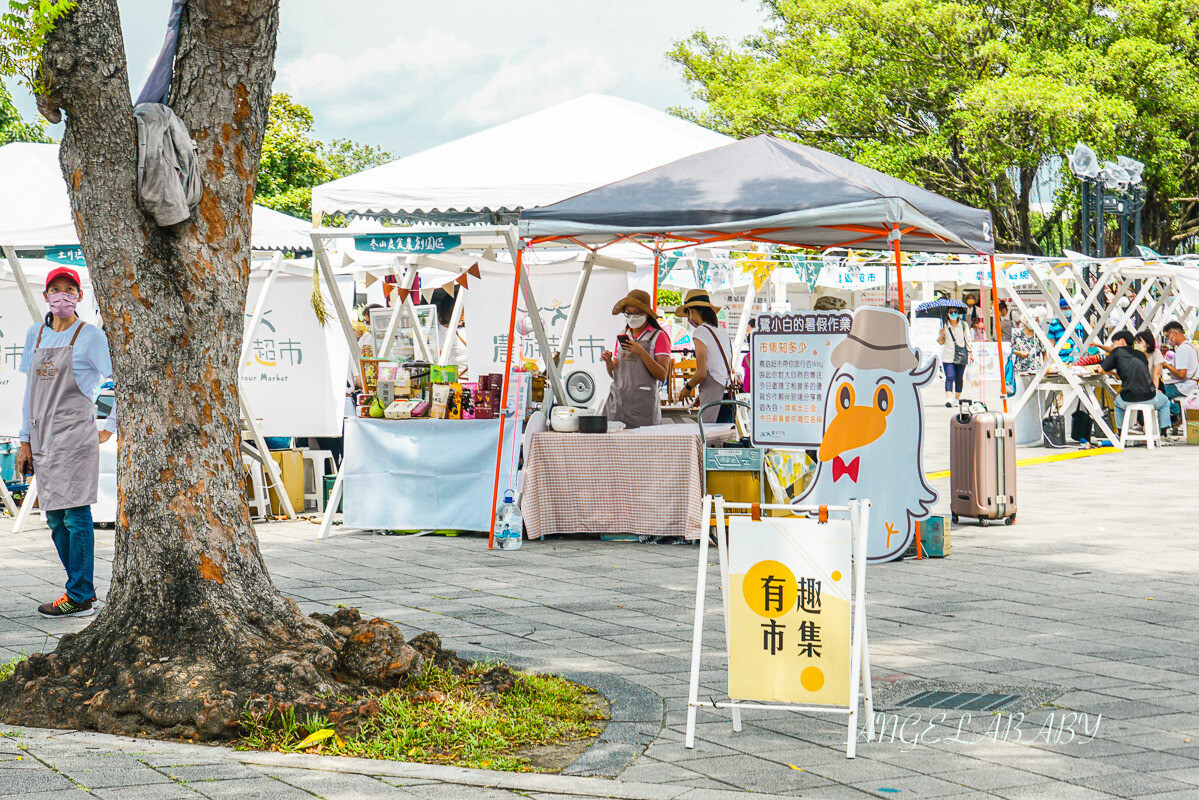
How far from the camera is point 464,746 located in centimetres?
440

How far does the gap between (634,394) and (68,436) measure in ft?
14.8

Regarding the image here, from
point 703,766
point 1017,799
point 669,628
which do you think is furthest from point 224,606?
point 1017,799

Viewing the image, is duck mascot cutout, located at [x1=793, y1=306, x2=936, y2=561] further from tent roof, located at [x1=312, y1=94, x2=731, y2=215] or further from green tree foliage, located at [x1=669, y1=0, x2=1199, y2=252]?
green tree foliage, located at [x1=669, y1=0, x2=1199, y2=252]

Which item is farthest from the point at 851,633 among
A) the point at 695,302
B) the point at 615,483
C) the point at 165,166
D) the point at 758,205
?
the point at 695,302

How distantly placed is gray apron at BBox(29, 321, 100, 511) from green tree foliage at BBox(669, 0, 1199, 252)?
22.2m

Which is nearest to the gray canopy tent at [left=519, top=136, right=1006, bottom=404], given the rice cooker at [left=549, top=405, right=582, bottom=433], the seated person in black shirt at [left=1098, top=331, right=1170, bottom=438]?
the rice cooker at [left=549, top=405, right=582, bottom=433]

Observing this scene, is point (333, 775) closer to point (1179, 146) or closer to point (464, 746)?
point (464, 746)

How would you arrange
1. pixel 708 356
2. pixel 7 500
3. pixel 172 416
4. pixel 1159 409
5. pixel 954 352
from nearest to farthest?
pixel 172 416 < pixel 7 500 < pixel 708 356 < pixel 1159 409 < pixel 954 352

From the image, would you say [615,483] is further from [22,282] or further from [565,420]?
[22,282]

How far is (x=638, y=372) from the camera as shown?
1009 centimetres

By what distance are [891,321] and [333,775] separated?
17.2ft

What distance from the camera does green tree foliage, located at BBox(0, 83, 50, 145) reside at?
91.3 feet

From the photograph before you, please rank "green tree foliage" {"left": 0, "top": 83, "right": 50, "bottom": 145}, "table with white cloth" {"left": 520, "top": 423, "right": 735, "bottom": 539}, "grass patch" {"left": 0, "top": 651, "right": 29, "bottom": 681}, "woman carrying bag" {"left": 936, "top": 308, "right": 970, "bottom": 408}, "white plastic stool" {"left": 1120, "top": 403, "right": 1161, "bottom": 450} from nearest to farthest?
"grass patch" {"left": 0, "top": 651, "right": 29, "bottom": 681}, "table with white cloth" {"left": 520, "top": 423, "right": 735, "bottom": 539}, "white plastic stool" {"left": 1120, "top": 403, "right": 1161, "bottom": 450}, "woman carrying bag" {"left": 936, "top": 308, "right": 970, "bottom": 408}, "green tree foliage" {"left": 0, "top": 83, "right": 50, "bottom": 145}

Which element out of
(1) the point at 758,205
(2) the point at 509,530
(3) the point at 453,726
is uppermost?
(1) the point at 758,205
